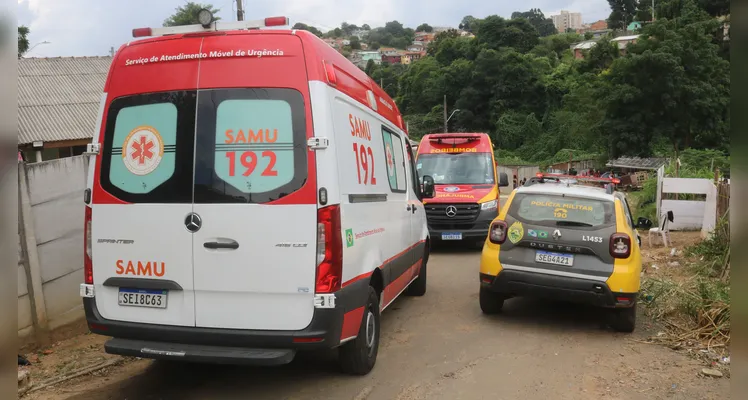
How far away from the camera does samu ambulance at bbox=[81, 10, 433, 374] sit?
4.06 meters

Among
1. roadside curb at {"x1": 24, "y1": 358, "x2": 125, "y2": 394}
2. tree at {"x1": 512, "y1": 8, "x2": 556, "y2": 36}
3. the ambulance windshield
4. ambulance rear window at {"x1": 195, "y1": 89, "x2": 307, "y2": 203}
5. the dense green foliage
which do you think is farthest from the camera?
tree at {"x1": 512, "y1": 8, "x2": 556, "y2": 36}

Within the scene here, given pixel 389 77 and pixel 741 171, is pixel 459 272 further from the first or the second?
pixel 389 77

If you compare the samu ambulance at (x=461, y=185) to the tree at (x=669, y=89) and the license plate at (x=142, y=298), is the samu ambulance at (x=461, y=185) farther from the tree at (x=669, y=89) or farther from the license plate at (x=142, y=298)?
the tree at (x=669, y=89)

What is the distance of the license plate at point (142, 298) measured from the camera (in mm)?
4203

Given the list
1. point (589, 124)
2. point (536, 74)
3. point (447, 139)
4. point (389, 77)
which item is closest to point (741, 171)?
point (447, 139)

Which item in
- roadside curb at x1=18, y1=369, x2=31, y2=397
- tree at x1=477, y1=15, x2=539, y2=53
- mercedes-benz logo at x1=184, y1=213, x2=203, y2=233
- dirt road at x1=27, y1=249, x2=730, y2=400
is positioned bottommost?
dirt road at x1=27, y1=249, x2=730, y2=400

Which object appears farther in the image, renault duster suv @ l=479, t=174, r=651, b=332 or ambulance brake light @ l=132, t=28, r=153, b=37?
renault duster suv @ l=479, t=174, r=651, b=332

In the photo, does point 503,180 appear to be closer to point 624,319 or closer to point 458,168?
point 458,168

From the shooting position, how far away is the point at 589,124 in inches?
2106

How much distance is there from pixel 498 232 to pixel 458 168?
5.87 meters

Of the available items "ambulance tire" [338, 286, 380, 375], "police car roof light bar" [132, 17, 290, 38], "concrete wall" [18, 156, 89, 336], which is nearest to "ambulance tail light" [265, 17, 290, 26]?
"police car roof light bar" [132, 17, 290, 38]

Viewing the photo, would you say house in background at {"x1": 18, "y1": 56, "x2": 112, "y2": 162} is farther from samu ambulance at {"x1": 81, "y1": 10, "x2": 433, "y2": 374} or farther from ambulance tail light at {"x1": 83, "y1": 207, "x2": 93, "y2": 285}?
samu ambulance at {"x1": 81, "y1": 10, "x2": 433, "y2": 374}

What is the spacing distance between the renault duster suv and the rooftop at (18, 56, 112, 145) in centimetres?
1196

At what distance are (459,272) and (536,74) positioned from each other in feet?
206
